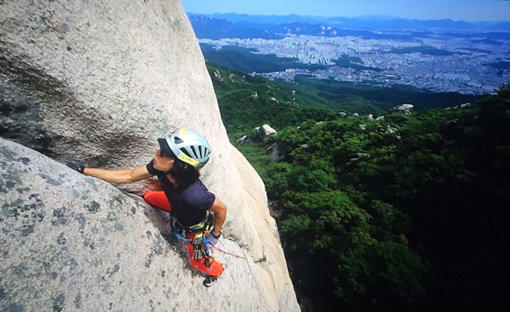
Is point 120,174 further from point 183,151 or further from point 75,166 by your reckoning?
point 183,151

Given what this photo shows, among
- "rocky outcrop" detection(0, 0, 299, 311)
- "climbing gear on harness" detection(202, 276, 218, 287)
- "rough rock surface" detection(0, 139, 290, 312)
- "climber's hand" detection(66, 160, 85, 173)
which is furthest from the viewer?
"climbing gear on harness" detection(202, 276, 218, 287)

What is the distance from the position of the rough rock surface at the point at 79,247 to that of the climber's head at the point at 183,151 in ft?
4.54

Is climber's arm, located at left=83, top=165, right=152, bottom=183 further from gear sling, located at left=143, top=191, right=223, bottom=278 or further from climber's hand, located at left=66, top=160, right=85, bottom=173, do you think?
gear sling, located at left=143, top=191, right=223, bottom=278

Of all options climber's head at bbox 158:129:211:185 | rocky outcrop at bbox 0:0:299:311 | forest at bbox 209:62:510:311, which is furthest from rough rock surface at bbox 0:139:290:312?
forest at bbox 209:62:510:311

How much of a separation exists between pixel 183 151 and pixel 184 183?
0.66 metres

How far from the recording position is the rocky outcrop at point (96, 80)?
401 cm

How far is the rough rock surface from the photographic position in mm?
3486

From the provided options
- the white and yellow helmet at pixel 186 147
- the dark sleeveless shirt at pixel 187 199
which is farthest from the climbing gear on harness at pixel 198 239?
the white and yellow helmet at pixel 186 147

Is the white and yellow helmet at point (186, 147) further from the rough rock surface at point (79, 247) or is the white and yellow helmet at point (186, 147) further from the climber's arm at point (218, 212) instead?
the rough rock surface at point (79, 247)

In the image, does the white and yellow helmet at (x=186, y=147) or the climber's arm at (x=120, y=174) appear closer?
the white and yellow helmet at (x=186, y=147)

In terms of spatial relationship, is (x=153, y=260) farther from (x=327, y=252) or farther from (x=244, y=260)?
(x=327, y=252)

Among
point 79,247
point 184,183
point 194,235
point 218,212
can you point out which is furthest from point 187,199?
point 79,247

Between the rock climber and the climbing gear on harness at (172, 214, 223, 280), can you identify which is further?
the climbing gear on harness at (172, 214, 223, 280)

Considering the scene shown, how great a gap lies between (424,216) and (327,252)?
7.76 metres
